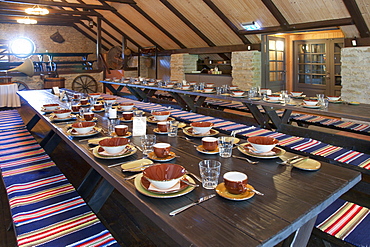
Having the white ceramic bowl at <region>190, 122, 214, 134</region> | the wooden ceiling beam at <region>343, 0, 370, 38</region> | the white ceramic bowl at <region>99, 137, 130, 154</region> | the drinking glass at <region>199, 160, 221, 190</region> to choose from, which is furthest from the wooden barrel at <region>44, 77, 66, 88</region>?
the drinking glass at <region>199, 160, 221, 190</region>

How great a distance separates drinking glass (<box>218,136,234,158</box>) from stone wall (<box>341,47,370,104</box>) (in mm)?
5250

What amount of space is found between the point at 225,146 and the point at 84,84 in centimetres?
1046

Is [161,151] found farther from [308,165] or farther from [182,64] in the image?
[182,64]

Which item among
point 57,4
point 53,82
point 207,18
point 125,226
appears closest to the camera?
point 125,226

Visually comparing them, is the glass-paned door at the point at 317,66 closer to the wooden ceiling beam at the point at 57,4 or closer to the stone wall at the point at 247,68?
the stone wall at the point at 247,68

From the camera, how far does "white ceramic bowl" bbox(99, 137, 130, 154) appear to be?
1944 mm

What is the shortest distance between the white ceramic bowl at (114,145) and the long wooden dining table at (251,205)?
0.07m

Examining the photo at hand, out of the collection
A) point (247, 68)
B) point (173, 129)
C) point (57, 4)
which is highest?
point (57, 4)

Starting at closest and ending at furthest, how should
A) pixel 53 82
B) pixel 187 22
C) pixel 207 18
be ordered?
pixel 207 18
pixel 187 22
pixel 53 82

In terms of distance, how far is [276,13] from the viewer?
6723mm

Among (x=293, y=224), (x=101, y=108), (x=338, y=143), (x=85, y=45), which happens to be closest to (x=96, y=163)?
(x=293, y=224)

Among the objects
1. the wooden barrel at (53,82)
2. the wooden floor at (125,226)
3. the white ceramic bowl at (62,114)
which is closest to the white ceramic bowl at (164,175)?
the wooden floor at (125,226)

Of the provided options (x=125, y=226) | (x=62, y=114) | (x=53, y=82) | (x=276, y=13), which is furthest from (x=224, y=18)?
(x=125, y=226)

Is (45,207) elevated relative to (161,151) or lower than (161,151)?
lower
